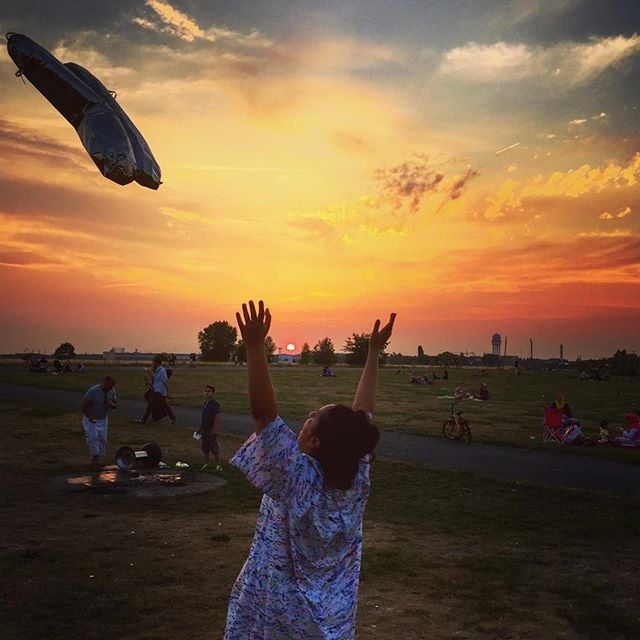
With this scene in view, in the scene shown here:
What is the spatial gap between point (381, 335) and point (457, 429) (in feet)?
51.4

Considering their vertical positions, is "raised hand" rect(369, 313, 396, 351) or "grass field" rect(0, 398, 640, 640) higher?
"raised hand" rect(369, 313, 396, 351)

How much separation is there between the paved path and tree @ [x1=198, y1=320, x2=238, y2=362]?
11127 centimetres

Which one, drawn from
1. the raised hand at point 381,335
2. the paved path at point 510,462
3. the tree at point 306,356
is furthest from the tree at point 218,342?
the raised hand at point 381,335

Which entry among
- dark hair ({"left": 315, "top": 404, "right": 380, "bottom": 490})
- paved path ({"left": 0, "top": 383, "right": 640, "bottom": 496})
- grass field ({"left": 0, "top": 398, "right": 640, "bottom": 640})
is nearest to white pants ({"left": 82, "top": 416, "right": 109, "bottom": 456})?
grass field ({"left": 0, "top": 398, "right": 640, "bottom": 640})

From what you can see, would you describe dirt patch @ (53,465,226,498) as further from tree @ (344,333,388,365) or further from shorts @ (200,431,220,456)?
tree @ (344,333,388,365)

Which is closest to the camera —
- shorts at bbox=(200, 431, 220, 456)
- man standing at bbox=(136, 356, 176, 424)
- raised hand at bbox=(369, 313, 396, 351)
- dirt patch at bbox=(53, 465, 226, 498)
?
raised hand at bbox=(369, 313, 396, 351)

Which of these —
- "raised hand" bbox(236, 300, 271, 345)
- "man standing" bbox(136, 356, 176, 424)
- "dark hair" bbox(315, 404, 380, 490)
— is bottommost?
"man standing" bbox(136, 356, 176, 424)

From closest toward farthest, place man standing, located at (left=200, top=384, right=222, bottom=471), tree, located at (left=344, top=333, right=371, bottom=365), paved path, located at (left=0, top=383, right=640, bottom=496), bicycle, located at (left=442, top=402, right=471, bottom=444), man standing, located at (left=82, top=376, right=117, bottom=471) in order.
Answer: man standing, located at (left=82, top=376, right=117, bottom=471) < man standing, located at (left=200, top=384, right=222, bottom=471) < paved path, located at (left=0, top=383, right=640, bottom=496) < bicycle, located at (left=442, top=402, right=471, bottom=444) < tree, located at (left=344, top=333, right=371, bottom=365)

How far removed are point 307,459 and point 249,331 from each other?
2.06ft

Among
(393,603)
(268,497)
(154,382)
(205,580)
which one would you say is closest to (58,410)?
(154,382)

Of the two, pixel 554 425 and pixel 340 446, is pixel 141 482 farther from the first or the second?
pixel 554 425

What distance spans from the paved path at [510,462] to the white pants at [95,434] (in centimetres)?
669

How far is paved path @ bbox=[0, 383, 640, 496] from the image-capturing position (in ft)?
43.4

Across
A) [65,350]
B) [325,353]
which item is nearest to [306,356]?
[325,353]
